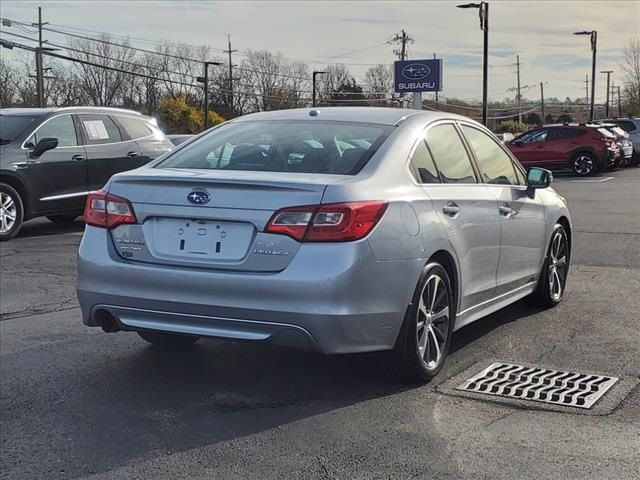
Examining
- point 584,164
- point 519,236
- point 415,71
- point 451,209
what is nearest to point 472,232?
point 451,209

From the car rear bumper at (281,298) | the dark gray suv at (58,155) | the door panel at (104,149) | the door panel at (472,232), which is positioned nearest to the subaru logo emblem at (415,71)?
the dark gray suv at (58,155)

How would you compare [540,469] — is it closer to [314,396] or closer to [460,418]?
[460,418]

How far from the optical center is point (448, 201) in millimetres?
4926

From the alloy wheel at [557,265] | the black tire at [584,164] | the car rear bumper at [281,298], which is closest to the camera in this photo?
the car rear bumper at [281,298]

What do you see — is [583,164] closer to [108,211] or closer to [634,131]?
[634,131]

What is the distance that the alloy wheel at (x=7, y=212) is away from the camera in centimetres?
1072

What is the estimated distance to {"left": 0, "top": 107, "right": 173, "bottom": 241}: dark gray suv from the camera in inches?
429

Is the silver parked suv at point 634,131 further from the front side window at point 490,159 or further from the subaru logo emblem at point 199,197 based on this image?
the subaru logo emblem at point 199,197

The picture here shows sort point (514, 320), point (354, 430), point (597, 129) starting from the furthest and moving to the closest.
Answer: point (597, 129), point (514, 320), point (354, 430)

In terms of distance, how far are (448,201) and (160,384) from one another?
2.00 meters

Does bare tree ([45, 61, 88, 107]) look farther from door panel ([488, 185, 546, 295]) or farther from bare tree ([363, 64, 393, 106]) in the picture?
door panel ([488, 185, 546, 295])

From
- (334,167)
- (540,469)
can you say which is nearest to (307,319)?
(334,167)

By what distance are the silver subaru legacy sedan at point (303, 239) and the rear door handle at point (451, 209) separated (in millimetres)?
12

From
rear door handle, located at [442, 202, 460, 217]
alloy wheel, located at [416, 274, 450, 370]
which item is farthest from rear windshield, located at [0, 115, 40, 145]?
alloy wheel, located at [416, 274, 450, 370]
